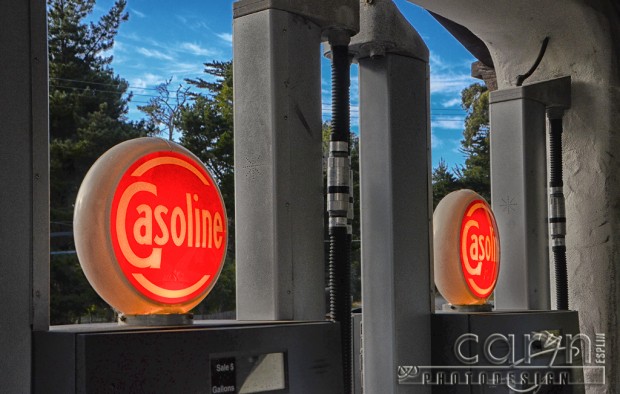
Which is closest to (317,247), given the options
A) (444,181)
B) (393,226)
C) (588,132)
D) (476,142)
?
(393,226)

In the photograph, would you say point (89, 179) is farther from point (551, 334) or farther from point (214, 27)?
point (214, 27)

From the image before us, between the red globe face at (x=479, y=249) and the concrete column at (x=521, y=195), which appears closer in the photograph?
the red globe face at (x=479, y=249)

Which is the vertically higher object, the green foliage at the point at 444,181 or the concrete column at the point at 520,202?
the green foliage at the point at 444,181

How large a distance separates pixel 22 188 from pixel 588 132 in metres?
2.77

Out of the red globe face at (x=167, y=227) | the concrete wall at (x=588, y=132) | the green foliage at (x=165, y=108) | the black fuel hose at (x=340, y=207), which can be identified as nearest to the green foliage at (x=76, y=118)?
the green foliage at (x=165, y=108)

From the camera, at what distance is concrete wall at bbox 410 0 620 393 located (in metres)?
3.54

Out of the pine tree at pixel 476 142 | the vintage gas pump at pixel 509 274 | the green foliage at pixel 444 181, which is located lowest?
the vintage gas pump at pixel 509 274

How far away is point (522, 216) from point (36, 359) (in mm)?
2360

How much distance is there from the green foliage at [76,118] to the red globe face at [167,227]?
12594 millimetres

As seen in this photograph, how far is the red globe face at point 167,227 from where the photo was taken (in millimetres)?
1447

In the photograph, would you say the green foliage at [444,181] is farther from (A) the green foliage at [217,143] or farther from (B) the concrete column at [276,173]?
(B) the concrete column at [276,173]

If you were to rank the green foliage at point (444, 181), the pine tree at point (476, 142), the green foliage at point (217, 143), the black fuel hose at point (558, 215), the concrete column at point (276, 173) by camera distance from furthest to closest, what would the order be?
the pine tree at point (476, 142) → the green foliage at point (444, 181) → the green foliage at point (217, 143) → the black fuel hose at point (558, 215) → the concrete column at point (276, 173)

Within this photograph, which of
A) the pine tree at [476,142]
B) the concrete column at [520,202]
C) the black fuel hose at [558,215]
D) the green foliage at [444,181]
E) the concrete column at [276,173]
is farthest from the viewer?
the pine tree at [476,142]

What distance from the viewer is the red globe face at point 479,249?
265 centimetres
